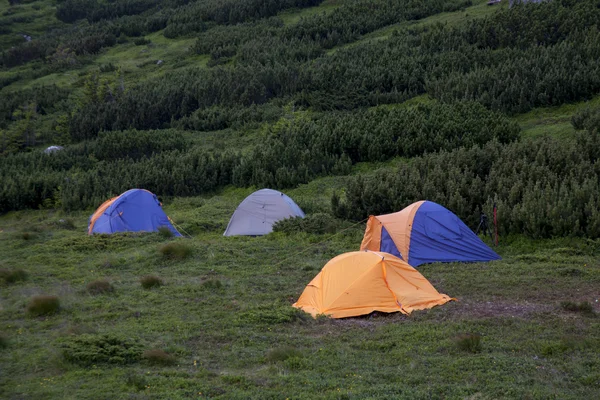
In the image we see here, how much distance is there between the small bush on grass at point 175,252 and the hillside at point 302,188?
54 millimetres

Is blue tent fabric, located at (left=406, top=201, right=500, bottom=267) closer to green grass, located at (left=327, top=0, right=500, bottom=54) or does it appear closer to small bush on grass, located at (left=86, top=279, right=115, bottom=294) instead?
small bush on grass, located at (left=86, top=279, right=115, bottom=294)

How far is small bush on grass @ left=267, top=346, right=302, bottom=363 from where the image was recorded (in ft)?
27.4

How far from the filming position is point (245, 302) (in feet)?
38.0

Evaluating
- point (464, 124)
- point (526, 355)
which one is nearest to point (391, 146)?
point (464, 124)

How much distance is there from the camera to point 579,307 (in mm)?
9828

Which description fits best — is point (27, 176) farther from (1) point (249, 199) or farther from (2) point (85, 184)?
(1) point (249, 199)

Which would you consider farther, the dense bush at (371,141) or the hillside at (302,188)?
the dense bush at (371,141)

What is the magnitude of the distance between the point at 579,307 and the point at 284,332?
14.1 ft

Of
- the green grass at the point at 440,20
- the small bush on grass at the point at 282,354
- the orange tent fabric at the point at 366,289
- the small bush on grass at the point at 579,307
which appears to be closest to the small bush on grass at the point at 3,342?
the small bush on grass at the point at 282,354

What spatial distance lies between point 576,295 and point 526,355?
3.27 meters

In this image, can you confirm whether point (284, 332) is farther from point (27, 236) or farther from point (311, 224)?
point (27, 236)

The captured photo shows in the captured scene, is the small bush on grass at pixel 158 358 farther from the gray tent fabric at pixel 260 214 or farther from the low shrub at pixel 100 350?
the gray tent fabric at pixel 260 214

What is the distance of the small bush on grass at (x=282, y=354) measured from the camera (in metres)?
8.36

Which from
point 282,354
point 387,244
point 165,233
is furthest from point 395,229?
point 165,233
